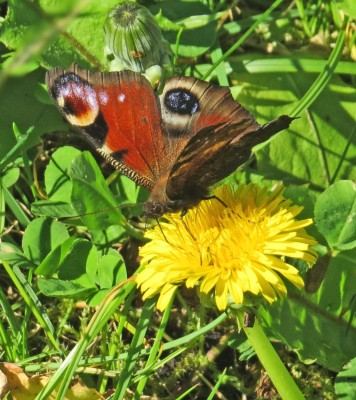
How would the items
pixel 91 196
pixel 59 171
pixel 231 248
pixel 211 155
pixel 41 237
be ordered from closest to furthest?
pixel 231 248 < pixel 211 155 < pixel 91 196 < pixel 41 237 < pixel 59 171

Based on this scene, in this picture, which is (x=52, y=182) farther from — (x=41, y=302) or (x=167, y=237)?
(x=167, y=237)

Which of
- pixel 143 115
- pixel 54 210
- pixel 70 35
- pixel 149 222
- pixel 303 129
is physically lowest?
pixel 149 222

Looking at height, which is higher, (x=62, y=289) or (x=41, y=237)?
(x=41, y=237)

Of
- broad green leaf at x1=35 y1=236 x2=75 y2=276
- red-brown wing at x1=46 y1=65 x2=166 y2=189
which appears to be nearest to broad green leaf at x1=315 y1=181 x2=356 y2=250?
red-brown wing at x1=46 y1=65 x2=166 y2=189

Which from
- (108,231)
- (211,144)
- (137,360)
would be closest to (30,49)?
(211,144)

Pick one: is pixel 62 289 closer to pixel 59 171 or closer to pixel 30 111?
pixel 59 171

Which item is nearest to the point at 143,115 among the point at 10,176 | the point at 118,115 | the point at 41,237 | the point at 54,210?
the point at 118,115
